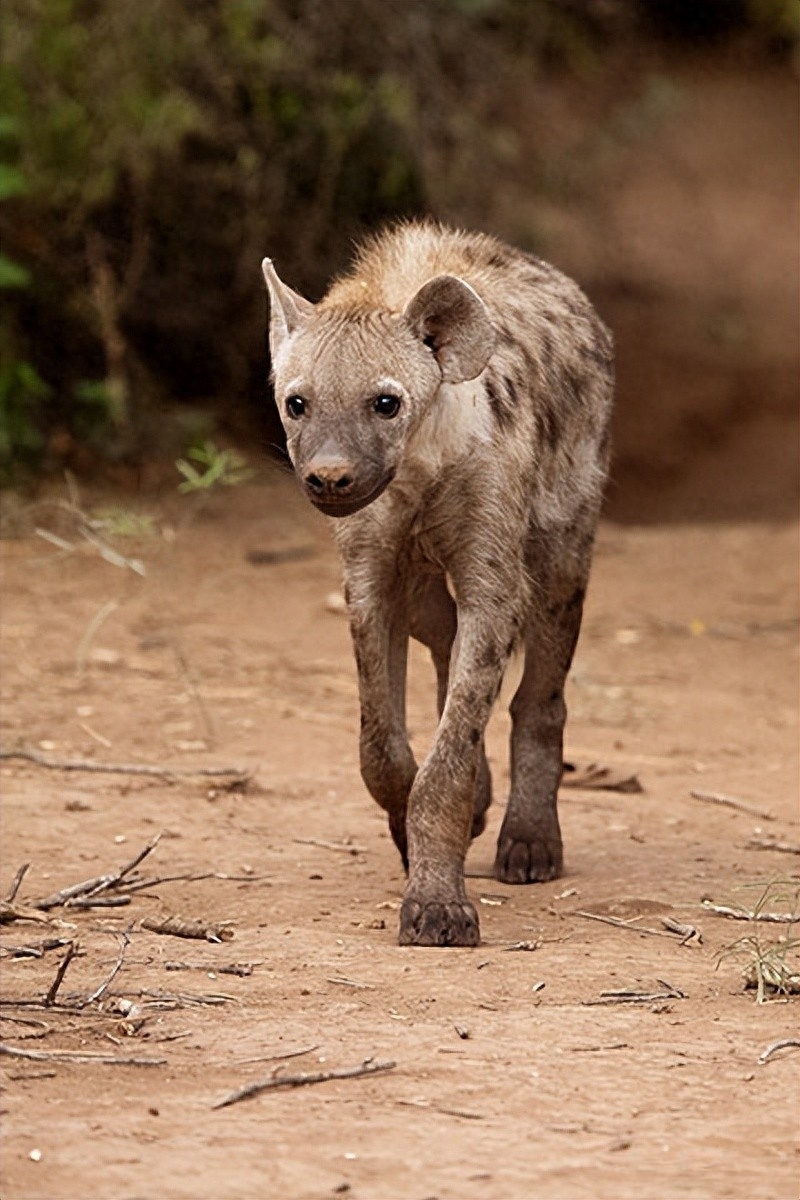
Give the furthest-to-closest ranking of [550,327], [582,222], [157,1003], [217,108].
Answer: [582,222] < [217,108] < [550,327] < [157,1003]

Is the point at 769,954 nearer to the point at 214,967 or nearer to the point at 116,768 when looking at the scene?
the point at 214,967

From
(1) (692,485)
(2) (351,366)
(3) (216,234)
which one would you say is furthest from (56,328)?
(2) (351,366)

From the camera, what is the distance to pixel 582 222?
1051 cm

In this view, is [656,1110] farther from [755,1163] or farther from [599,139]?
[599,139]

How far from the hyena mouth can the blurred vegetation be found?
485 centimetres

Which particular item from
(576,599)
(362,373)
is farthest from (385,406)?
(576,599)

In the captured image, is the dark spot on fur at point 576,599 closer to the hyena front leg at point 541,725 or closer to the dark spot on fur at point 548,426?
the hyena front leg at point 541,725

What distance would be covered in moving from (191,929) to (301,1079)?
1.03 metres

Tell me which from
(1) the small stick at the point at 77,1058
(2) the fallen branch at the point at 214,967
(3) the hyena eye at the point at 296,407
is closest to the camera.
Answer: (1) the small stick at the point at 77,1058

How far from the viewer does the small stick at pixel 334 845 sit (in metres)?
5.02

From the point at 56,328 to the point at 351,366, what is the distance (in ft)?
18.9

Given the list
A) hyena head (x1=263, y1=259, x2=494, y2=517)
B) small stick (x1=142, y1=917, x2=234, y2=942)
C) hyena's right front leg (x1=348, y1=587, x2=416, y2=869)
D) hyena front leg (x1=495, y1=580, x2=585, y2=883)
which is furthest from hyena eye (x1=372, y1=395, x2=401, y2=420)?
small stick (x1=142, y1=917, x2=234, y2=942)

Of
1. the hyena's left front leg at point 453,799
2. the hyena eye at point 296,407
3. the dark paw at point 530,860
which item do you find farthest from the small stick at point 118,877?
the hyena eye at point 296,407

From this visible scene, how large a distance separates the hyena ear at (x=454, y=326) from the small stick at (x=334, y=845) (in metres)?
1.37
